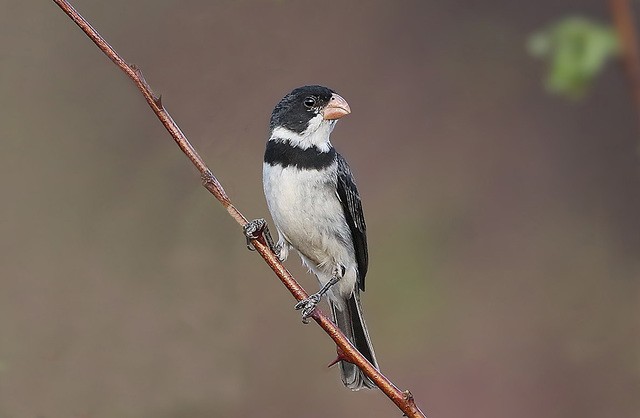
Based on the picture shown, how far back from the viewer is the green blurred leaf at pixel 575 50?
213 centimetres

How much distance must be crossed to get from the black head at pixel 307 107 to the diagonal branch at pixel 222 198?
1267 mm

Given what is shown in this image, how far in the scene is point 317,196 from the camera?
3.63 meters

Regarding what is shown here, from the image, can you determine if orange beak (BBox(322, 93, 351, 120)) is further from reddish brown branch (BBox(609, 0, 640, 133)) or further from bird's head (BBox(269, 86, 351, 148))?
reddish brown branch (BBox(609, 0, 640, 133))

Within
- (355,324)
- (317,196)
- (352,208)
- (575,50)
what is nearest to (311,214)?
Result: (317,196)

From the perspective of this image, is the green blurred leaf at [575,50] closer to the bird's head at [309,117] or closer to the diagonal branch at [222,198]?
the diagonal branch at [222,198]

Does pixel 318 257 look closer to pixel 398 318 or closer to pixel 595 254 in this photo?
pixel 398 318

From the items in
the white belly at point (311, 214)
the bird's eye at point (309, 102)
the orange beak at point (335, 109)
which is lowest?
the white belly at point (311, 214)

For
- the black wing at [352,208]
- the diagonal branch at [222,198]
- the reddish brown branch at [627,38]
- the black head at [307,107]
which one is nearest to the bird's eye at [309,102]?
the black head at [307,107]

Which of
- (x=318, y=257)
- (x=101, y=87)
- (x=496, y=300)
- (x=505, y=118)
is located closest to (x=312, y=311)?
(x=318, y=257)

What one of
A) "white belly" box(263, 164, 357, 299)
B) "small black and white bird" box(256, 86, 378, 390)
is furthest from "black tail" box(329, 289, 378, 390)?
"white belly" box(263, 164, 357, 299)

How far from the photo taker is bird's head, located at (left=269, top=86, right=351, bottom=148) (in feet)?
11.9

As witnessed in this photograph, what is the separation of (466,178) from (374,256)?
1.43m

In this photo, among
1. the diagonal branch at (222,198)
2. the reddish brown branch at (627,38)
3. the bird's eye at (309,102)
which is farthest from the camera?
the bird's eye at (309,102)

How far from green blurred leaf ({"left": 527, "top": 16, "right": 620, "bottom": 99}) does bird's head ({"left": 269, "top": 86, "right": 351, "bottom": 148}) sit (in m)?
1.36
